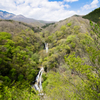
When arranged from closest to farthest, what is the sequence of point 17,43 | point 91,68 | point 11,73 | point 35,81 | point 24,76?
1. point 91,68
2. point 11,73
3. point 24,76
4. point 35,81
5. point 17,43

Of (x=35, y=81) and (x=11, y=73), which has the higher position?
(x=11, y=73)

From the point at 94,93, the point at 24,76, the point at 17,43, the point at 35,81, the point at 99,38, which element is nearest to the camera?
the point at 94,93

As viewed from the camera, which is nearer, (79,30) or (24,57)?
(24,57)

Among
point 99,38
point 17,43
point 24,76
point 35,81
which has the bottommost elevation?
point 35,81

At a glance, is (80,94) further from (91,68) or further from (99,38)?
(99,38)

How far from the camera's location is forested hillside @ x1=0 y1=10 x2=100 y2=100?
12.5ft

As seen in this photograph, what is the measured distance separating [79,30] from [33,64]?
18.4 metres

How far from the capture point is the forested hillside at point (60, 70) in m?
3.80

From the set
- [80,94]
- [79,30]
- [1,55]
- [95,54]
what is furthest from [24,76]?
[79,30]

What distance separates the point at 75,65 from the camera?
4.25m

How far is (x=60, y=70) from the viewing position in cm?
1230

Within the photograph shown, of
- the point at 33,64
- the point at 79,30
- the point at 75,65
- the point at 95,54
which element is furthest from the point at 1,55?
the point at 79,30

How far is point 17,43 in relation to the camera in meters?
23.3

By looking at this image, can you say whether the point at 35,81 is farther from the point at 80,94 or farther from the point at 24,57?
the point at 80,94
